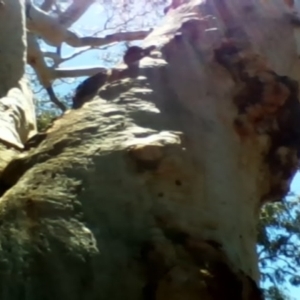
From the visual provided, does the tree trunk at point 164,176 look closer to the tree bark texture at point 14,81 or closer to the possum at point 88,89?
the possum at point 88,89

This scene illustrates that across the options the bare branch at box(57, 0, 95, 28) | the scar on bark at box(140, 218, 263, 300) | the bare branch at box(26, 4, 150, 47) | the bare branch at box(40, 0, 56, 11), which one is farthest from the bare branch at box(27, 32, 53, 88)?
the scar on bark at box(140, 218, 263, 300)

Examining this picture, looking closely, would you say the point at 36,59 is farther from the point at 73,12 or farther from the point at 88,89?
the point at 88,89

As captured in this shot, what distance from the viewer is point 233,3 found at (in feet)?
5.32

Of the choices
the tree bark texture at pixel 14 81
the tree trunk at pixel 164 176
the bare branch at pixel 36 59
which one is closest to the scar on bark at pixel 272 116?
the tree trunk at pixel 164 176

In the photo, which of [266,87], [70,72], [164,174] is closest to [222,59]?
[266,87]

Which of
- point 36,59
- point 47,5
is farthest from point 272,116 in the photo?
point 47,5

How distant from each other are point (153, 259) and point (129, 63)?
0.55m

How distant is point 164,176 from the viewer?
3.49 ft

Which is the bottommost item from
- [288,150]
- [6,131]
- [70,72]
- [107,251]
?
[107,251]

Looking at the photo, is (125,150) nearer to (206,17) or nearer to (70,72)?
(206,17)

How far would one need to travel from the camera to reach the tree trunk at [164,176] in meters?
0.88

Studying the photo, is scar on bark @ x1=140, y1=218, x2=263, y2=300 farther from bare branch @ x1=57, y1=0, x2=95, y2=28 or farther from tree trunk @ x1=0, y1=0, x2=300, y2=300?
bare branch @ x1=57, y1=0, x2=95, y2=28

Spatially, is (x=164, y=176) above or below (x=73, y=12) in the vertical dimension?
below

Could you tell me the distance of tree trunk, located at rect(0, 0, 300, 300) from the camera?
2.88ft
